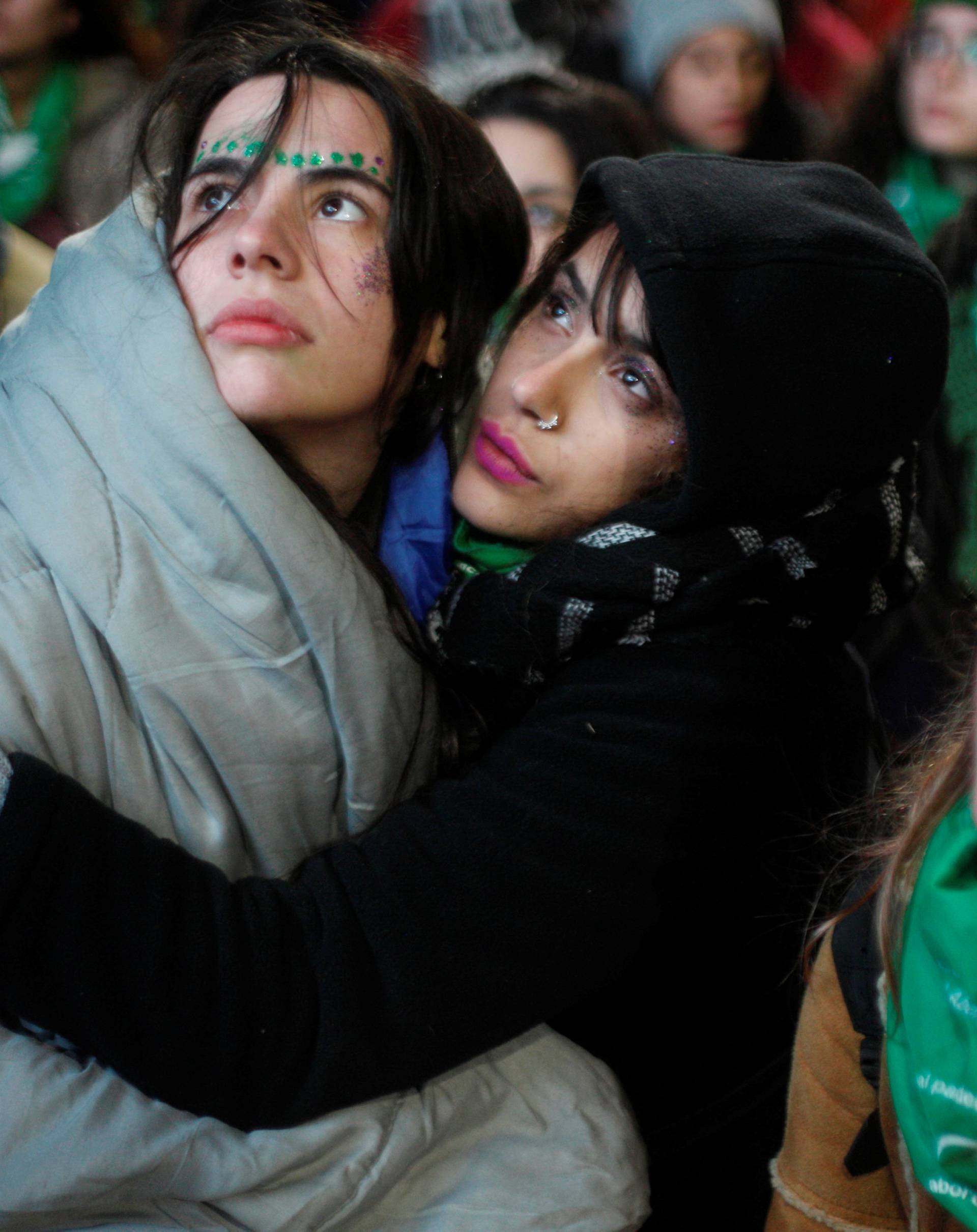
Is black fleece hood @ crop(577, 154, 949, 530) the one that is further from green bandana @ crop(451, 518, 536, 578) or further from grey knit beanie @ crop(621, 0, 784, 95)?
grey knit beanie @ crop(621, 0, 784, 95)

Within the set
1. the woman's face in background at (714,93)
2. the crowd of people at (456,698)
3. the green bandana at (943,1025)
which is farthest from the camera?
the woman's face in background at (714,93)

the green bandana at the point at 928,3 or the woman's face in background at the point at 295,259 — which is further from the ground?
the green bandana at the point at 928,3

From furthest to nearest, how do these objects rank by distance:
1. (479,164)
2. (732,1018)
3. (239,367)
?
1. (479,164)
2. (732,1018)
3. (239,367)

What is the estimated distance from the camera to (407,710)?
1.13 meters

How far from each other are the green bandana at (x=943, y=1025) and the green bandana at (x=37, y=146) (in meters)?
1.52

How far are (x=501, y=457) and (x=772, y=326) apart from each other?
0.99ft

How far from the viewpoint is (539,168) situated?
184 centimetres

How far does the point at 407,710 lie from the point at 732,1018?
454mm

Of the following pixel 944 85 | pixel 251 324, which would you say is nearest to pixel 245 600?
pixel 251 324

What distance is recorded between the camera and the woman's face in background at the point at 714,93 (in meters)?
2.03

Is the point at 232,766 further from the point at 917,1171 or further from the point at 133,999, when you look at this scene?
the point at 917,1171

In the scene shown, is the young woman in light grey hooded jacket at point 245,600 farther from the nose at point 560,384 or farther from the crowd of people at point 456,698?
the nose at point 560,384

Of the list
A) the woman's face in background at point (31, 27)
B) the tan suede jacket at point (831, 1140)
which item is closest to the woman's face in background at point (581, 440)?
the tan suede jacket at point (831, 1140)

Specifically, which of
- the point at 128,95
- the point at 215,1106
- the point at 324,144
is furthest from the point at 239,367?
the point at 128,95
